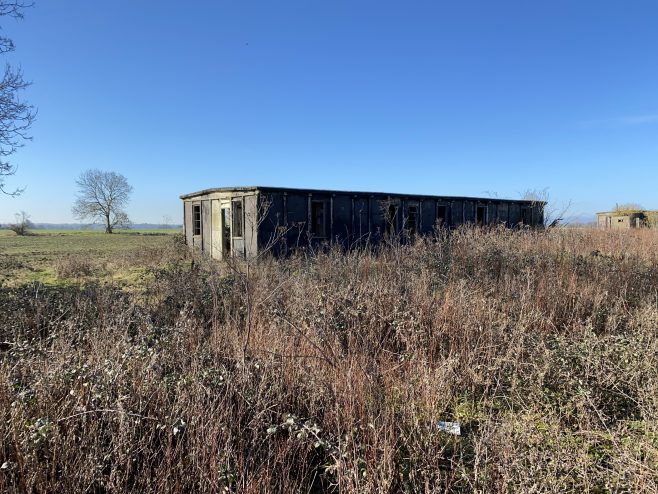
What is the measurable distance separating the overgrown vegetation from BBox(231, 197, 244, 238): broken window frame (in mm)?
9909

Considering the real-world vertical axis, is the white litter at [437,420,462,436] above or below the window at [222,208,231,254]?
below

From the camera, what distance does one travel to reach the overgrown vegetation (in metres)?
2.29

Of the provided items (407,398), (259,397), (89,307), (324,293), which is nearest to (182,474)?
(259,397)

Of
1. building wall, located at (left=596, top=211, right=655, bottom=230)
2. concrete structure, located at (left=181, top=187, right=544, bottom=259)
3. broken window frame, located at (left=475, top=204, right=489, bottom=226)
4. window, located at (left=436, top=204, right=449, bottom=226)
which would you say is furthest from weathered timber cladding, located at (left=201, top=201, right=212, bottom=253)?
building wall, located at (left=596, top=211, right=655, bottom=230)

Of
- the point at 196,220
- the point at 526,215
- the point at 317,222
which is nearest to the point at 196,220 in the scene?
the point at 196,220

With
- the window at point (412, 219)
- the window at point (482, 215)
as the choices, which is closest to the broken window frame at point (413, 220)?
the window at point (412, 219)

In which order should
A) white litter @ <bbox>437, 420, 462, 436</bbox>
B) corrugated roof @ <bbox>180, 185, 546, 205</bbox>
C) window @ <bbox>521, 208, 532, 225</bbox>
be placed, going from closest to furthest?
white litter @ <bbox>437, 420, 462, 436</bbox>
corrugated roof @ <bbox>180, 185, 546, 205</bbox>
window @ <bbox>521, 208, 532, 225</bbox>

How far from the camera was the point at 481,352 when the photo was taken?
427cm

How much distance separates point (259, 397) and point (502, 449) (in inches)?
61.8

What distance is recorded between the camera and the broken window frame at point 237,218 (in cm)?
1510

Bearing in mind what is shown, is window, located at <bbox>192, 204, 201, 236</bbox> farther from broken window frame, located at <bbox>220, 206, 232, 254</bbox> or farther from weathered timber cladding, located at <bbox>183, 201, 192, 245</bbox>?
broken window frame, located at <bbox>220, 206, 232, 254</bbox>

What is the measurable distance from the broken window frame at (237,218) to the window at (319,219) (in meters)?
2.68

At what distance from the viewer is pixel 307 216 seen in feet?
48.8

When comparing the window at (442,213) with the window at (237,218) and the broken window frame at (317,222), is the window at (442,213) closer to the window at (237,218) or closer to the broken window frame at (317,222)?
the broken window frame at (317,222)
